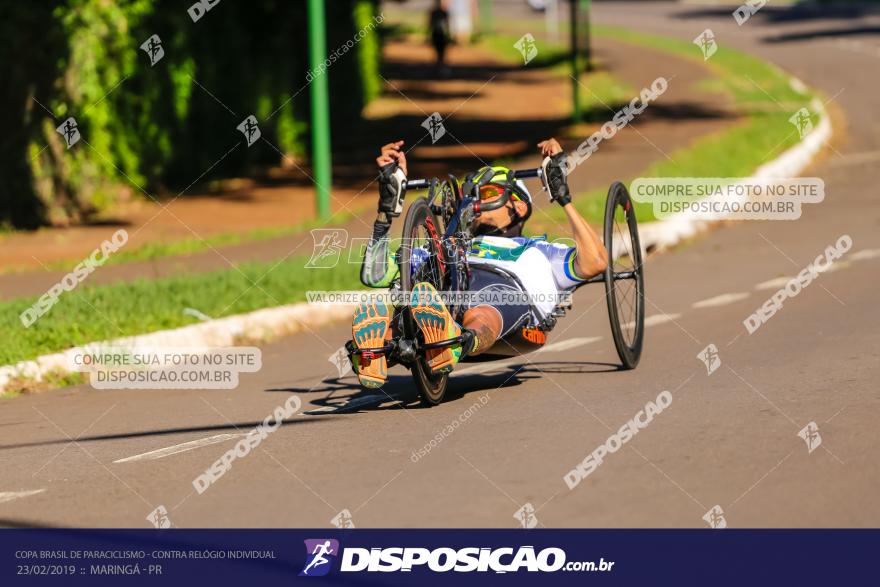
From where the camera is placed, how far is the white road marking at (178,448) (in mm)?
7730

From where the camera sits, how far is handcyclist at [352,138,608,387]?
26.4 feet

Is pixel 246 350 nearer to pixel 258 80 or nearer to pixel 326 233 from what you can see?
pixel 326 233

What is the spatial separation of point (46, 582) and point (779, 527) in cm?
269

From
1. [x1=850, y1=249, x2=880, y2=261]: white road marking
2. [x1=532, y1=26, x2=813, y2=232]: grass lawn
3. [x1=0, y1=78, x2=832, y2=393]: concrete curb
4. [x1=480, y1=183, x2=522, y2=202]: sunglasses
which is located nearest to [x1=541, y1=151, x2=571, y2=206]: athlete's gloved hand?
[x1=480, y1=183, x2=522, y2=202]: sunglasses

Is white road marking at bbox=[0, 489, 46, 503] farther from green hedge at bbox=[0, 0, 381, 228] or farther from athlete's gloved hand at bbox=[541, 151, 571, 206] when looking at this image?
green hedge at bbox=[0, 0, 381, 228]

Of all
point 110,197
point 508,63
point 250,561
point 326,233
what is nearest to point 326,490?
point 250,561

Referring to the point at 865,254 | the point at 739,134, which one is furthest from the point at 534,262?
the point at 739,134

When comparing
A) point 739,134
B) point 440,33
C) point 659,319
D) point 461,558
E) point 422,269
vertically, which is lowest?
point 461,558

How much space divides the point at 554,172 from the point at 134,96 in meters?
14.0

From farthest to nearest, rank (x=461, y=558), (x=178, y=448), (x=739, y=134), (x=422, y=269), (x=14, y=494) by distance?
1. (x=739, y=134)
2. (x=422, y=269)
3. (x=178, y=448)
4. (x=14, y=494)
5. (x=461, y=558)

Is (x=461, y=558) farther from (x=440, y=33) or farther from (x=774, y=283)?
(x=440, y=33)

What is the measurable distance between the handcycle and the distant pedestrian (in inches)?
1318

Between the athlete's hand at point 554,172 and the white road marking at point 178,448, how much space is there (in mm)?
2135

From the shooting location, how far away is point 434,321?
7.99 meters
